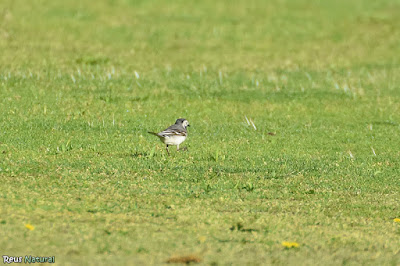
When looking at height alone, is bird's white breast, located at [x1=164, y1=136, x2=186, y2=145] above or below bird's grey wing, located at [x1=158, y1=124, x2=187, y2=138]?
below

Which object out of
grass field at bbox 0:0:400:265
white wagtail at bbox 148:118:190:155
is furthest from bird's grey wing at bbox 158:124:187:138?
grass field at bbox 0:0:400:265

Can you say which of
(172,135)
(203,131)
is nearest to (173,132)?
(172,135)

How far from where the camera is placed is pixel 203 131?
69.8 feet

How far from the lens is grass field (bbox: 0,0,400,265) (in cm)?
1070

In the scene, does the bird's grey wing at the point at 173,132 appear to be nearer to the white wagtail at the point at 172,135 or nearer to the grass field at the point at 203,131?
the white wagtail at the point at 172,135

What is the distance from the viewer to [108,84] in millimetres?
26188

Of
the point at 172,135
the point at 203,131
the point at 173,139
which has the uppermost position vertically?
the point at 172,135

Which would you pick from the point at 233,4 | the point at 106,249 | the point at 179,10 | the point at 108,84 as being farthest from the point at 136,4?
the point at 106,249

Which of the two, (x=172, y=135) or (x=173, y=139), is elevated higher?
(x=172, y=135)

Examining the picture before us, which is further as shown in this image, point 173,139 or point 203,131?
point 203,131

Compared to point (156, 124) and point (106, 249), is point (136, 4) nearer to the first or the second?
point (156, 124)

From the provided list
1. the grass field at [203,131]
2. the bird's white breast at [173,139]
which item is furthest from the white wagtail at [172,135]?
the grass field at [203,131]

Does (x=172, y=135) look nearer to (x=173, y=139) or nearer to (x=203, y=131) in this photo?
(x=173, y=139)

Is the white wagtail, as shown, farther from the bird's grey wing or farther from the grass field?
the grass field
